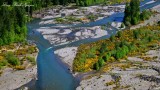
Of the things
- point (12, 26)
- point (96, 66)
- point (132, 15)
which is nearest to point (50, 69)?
point (96, 66)

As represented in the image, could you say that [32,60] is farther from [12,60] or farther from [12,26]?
[12,26]

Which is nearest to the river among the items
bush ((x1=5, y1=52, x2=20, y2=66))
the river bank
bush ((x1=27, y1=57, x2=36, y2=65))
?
bush ((x1=27, y1=57, x2=36, y2=65))

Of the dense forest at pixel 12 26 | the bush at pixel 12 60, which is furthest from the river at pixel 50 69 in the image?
the dense forest at pixel 12 26

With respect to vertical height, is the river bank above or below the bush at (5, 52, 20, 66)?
below

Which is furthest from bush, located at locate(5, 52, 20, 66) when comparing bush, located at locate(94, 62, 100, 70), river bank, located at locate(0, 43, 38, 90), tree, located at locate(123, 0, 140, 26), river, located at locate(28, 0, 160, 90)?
tree, located at locate(123, 0, 140, 26)

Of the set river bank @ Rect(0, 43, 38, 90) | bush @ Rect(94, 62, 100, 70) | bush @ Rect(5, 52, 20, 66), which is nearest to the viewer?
river bank @ Rect(0, 43, 38, 90)

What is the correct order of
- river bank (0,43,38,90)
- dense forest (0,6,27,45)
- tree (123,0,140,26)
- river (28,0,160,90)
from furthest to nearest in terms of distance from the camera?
tree (123,0,140,26), dense forest (0,6,27,45), river (28,0,160,90), river bank (0,43,38,90)

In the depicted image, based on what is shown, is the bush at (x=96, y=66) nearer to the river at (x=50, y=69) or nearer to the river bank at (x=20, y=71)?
the river at (x=50, y=69)

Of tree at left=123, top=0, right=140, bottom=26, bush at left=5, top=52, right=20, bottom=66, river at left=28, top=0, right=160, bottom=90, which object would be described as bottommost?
river at left=28, top=0, right=160, bottom=90

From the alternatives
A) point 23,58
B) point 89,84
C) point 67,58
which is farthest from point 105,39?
point 89,84

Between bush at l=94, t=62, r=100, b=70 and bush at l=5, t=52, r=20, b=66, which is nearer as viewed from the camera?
bush at l=94, t=62, r=100, b=70

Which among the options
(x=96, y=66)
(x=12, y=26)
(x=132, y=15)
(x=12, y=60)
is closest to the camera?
(x=96, y=66)

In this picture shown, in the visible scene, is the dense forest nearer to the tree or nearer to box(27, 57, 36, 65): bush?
box(27, 57, 36, 65): bush
